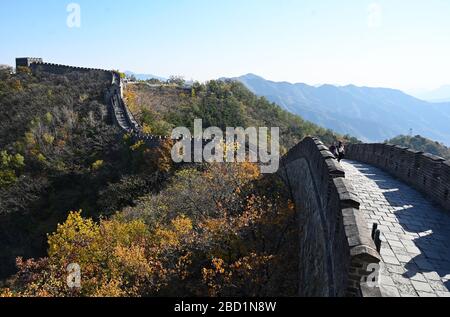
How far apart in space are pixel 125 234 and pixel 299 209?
871 centimetres

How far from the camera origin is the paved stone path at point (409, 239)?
5621 mm

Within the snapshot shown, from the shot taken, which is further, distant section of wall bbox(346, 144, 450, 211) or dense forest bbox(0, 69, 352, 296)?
A: dense forest bbox(0, 69, 352, 296)

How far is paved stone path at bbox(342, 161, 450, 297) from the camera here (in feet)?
18.4

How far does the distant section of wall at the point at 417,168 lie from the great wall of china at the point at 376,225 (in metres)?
0.03

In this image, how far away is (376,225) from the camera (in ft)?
18.7

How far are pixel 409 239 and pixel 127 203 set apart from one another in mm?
21280

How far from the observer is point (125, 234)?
1786 centimetres

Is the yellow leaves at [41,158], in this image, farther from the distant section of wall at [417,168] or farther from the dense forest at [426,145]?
the dense forest at [426,145]

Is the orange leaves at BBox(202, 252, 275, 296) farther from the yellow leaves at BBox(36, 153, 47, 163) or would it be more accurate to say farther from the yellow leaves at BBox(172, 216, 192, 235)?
the yellow leaves at BBox(36, 153, 47, 163)

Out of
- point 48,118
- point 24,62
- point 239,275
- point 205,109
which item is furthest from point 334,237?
point 24,62

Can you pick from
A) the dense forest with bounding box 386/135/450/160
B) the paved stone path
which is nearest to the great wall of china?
the paved stone path

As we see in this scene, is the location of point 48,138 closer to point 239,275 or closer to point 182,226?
point 182,226
